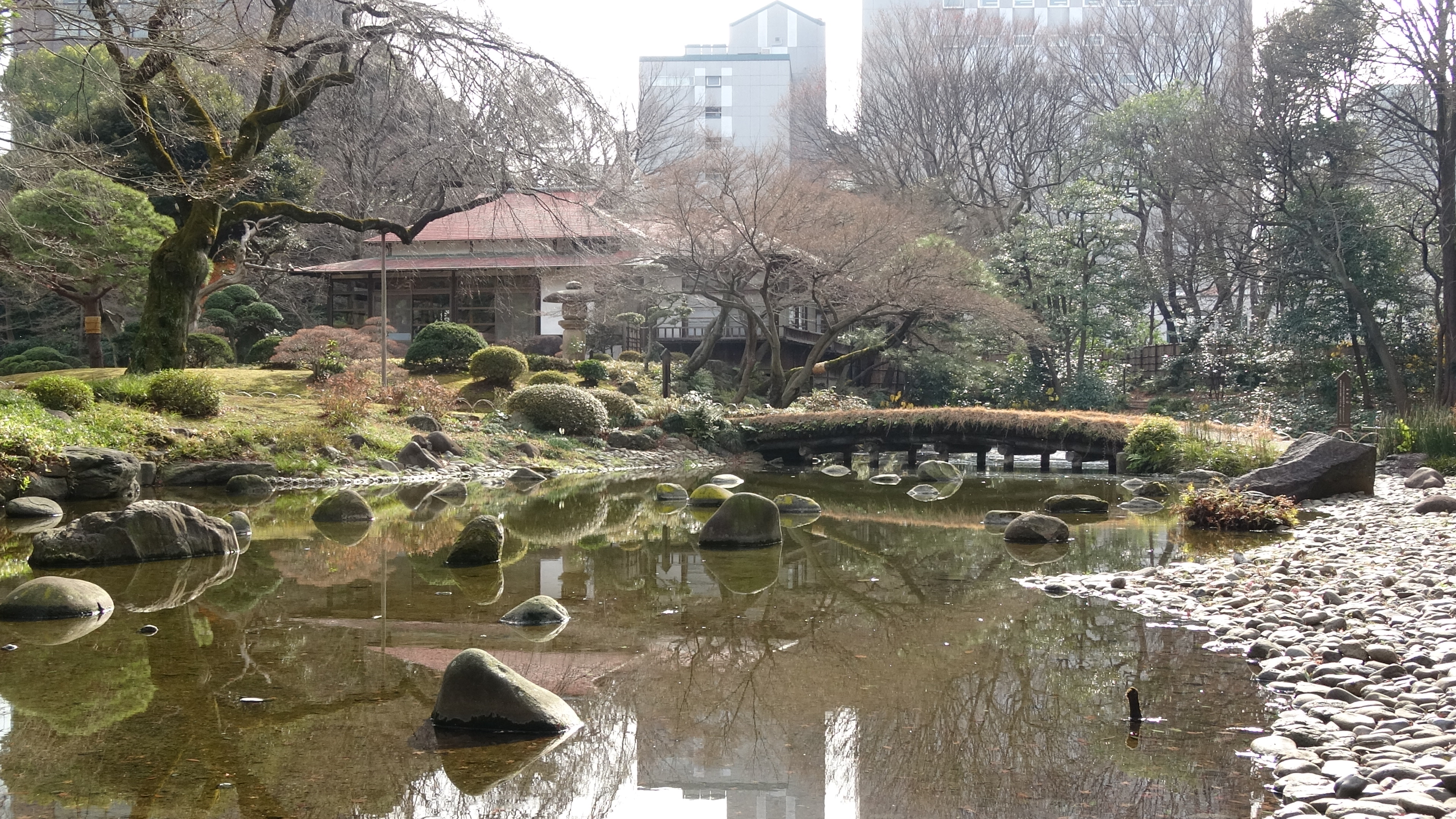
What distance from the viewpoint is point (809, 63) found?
7925cm

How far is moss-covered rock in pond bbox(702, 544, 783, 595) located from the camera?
27.1ft

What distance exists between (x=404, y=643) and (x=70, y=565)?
155 inches

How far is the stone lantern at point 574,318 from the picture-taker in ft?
96.4

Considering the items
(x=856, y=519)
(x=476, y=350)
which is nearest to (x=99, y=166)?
(x=856, y=519)

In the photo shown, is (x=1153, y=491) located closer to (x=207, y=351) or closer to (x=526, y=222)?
(x=526, y=222)

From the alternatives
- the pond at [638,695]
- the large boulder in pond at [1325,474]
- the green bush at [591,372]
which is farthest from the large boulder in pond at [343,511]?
the green bush at [591,372]

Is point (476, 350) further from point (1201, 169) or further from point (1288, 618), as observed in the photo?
point (1288, 618)

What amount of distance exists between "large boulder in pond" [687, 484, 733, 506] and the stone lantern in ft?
48.1

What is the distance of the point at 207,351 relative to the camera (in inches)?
1009

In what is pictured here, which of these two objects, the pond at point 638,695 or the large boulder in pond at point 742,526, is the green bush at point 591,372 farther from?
the pond at point 638,695

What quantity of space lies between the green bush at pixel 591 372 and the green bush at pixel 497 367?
1.64 metres

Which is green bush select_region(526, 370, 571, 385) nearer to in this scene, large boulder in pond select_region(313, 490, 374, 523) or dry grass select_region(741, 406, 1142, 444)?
dry grass select_region(741, 406, 1142, 444)

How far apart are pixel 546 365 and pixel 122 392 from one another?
41.0 feet

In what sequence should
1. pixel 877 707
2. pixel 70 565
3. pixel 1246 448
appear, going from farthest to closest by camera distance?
pixel 1246 448
pixel 70 565
pixel 877 707
